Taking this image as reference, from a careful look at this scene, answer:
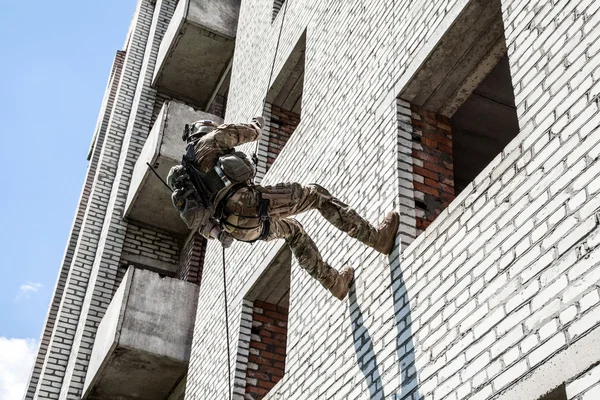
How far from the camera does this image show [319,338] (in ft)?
20.5

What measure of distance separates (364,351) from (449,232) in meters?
1.05

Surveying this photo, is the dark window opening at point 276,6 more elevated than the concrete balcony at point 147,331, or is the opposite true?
the dark window opening at point 276,6

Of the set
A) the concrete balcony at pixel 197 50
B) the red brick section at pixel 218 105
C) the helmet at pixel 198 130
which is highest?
the concrete balcony at pixel 197 50

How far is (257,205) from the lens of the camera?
5.85 m

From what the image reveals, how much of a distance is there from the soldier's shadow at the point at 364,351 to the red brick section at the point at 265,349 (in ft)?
7.28

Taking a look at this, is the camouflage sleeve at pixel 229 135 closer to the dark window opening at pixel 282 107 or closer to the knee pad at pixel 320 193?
the knee pad at pixel 320 193

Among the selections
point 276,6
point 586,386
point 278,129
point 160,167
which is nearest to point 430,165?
point 586,386

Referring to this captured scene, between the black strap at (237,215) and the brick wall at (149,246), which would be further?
the brick wall at (149,246)

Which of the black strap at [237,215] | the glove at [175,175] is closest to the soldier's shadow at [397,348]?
the black strap at [237,215]

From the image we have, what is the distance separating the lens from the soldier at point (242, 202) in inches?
227

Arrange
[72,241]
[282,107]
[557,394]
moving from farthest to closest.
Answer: [72,241] → [282,107] → [557,394]

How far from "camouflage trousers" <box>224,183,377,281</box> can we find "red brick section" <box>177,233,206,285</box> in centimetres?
733

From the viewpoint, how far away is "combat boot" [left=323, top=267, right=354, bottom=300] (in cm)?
598

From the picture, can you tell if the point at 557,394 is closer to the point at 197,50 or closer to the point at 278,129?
the point at 278,129
